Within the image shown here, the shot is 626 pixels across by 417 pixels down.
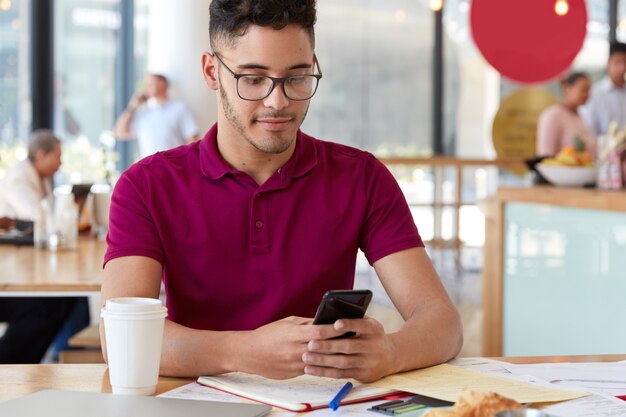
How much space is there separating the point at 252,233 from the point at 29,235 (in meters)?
2.21

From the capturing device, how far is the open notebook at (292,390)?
4.14 feet

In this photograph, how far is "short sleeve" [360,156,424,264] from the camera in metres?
1.80

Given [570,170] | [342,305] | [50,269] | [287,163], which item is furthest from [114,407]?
[570,170]

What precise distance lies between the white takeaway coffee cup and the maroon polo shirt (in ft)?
1.21

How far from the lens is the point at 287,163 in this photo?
1.79 meters

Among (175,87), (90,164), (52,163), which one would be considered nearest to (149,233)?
(52,163)

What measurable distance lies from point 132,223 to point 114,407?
→ 53 centimetres

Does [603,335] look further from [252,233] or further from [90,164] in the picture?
[90,164]

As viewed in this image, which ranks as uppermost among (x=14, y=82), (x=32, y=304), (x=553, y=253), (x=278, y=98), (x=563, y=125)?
(x=14, y=82)

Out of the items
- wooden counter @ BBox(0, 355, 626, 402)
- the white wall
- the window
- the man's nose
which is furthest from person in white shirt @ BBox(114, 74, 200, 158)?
wooden counter @ BBox(0, 355, 626, 402)

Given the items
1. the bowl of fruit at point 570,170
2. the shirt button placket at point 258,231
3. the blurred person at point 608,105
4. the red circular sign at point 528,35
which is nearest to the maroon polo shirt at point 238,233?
the shirt button placket at point 258,231

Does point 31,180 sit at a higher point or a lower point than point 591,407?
higher

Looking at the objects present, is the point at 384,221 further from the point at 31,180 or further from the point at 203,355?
the point at 31,180

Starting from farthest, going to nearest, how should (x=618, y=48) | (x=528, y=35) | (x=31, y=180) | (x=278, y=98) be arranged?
1. (x=618, y=48)
2. (x=528, y=35)
3. (x=31, y=180)
4. (x=278, y=98)
